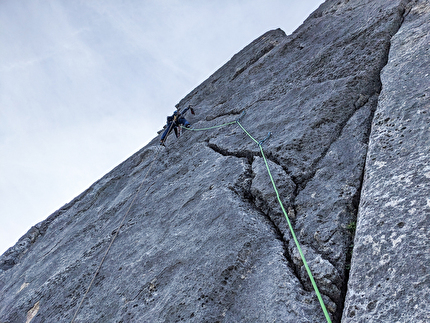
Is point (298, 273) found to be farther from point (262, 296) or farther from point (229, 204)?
point (229, 204)

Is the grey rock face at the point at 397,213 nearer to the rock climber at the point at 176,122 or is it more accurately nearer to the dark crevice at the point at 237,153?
the dark crevice at the point at 237,153

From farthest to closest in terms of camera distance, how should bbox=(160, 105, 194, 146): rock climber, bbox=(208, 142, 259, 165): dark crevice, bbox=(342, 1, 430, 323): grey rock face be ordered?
bbox=(160, 105, 194, 146): rock climber
bbox=(208, 142, 259, 165): dark crevice
bbox=(342, 1, 430, 323): grey rock face

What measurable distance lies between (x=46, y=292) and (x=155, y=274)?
2.55m

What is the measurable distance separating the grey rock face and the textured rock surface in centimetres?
3

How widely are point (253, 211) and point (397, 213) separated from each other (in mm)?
1641

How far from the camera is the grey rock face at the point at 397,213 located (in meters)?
1.98

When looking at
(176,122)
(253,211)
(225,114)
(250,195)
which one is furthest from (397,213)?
(176,122)

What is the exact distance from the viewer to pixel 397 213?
2.41 metres

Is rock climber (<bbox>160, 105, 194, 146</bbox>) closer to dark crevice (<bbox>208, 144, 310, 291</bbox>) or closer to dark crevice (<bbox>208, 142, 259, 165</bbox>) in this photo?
dark crevice (<bbox>208, 142, 259, 165</bbox>)

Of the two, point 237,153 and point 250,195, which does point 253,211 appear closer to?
point 250,195

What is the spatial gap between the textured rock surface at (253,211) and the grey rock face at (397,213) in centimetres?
3

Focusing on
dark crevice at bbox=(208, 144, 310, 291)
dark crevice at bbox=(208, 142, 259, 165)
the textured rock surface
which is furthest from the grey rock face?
dark crevice at bbox=(208, 142, 259, 165)

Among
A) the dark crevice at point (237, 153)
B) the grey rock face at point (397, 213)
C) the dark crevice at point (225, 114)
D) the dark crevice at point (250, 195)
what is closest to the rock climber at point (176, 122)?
the dark crevice at point (225, 114)

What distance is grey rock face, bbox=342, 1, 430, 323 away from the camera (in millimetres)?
1979
